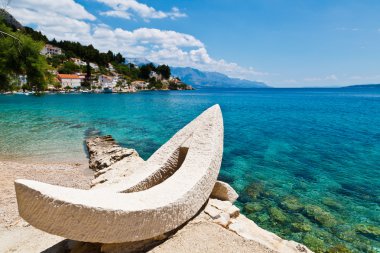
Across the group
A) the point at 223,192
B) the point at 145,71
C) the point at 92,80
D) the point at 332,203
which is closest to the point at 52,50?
the point at 92,80

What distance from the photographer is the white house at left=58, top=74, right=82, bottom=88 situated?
96.8 meters

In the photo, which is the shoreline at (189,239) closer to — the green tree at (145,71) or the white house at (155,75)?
the green tree at (145,71)

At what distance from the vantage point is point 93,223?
159 inches

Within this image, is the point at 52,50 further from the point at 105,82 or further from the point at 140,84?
the point at 140,84

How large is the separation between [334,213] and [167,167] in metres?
6.90

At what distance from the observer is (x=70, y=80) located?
326ft

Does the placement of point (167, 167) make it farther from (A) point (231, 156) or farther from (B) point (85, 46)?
(B) point (85, 46)

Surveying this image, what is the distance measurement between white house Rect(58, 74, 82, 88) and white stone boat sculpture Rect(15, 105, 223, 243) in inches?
3985

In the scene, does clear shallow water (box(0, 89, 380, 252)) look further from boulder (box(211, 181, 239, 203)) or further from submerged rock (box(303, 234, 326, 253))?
boulder (box(211, 181, 239, 203))

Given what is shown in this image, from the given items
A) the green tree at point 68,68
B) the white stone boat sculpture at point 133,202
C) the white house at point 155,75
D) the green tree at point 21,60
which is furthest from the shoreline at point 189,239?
the white house at point 155,75

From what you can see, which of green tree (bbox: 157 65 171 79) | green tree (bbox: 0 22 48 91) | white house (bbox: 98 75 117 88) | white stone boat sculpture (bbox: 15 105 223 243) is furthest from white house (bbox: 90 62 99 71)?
white stone boat sculpture (bbox: 15 105 223 243)

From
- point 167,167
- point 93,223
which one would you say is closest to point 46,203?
point 93,223

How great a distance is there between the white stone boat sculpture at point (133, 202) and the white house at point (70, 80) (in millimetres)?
101219

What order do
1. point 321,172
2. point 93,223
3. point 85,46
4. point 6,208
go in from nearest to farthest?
point 93,223 < point 6,208 < point 321,172 < point 85,46
